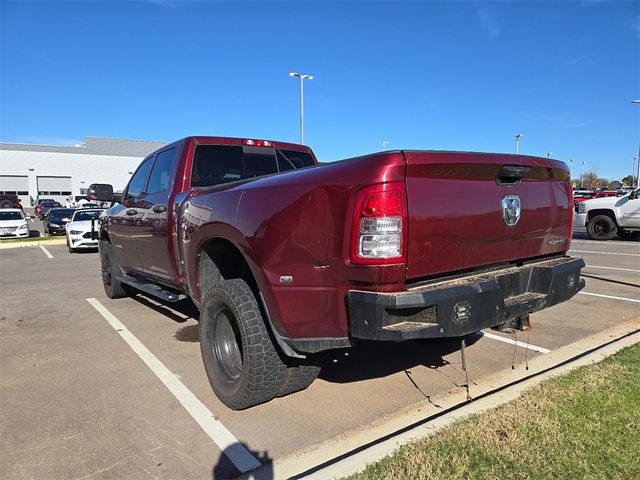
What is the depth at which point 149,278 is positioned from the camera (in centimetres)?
519

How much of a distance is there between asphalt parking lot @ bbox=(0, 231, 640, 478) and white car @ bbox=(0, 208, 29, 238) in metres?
15.9

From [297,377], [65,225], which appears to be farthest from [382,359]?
[65,225]

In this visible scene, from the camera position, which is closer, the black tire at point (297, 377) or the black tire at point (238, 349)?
the black tire at point (238, 349)

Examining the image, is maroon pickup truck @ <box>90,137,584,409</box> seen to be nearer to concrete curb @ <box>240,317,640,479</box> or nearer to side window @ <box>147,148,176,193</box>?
concrete curb @ <box>240,317,640,479</box>

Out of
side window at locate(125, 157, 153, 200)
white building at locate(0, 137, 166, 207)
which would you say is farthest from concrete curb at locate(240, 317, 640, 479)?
white building at locate(0, 137, 166, 207)

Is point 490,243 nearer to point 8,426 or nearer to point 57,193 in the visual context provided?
point 8,426

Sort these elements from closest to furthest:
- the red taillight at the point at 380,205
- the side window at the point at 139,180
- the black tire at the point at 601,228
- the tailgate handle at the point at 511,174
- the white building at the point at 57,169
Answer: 1. the red taillight at the point at 380,205
2. the tailgate handle at the point at 511,174
3. the side window at the point at 139,180
4. the black tire at the point at 601,228
5. the white building at the point at 57,169

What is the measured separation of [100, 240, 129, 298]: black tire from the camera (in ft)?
21.6

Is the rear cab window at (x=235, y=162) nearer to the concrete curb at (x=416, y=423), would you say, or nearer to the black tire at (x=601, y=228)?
the concrete curb at (x=416, y=423)

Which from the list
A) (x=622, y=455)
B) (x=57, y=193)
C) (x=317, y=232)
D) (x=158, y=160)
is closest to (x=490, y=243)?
(x=317, y=232)

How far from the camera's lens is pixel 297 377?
123 inches

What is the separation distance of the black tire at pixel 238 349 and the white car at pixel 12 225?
66.4 ft

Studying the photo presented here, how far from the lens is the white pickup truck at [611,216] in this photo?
15266 mm

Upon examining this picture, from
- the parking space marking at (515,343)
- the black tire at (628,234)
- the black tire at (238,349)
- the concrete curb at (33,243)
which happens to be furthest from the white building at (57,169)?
the black tire at (238,349)
